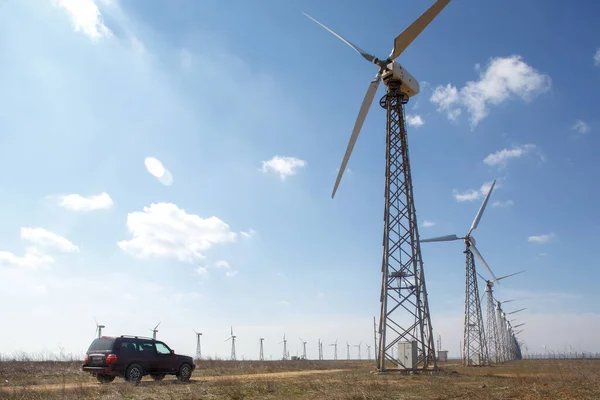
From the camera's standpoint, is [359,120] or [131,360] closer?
[131,360]

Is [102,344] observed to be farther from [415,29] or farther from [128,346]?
[415,29]

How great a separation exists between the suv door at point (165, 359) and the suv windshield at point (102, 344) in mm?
2534

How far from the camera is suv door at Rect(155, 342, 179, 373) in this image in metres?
23.3

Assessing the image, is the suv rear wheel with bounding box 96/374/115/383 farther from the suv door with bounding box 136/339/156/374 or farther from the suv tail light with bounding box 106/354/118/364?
the suv door with bounding box 136/339/156/374

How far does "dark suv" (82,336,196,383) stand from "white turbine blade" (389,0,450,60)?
79.1 ft

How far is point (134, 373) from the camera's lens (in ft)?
71.6

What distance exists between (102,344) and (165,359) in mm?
3194

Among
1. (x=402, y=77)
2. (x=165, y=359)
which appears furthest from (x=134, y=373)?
(x=402, y=77)

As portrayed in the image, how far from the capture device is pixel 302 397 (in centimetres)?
1508

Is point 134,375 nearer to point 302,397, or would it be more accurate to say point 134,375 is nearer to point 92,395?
point 92,395

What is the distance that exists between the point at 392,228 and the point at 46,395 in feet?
76.0

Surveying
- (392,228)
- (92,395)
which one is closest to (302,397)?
(92,395)

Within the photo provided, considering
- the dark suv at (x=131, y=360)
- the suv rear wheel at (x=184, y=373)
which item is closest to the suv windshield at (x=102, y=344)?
the dark suv at (x=131, y=360)

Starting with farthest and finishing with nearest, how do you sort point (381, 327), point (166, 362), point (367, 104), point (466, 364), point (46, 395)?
point (466, 364), point (367, 104), point (381, 327), point (166, 362), point (46, 395)
